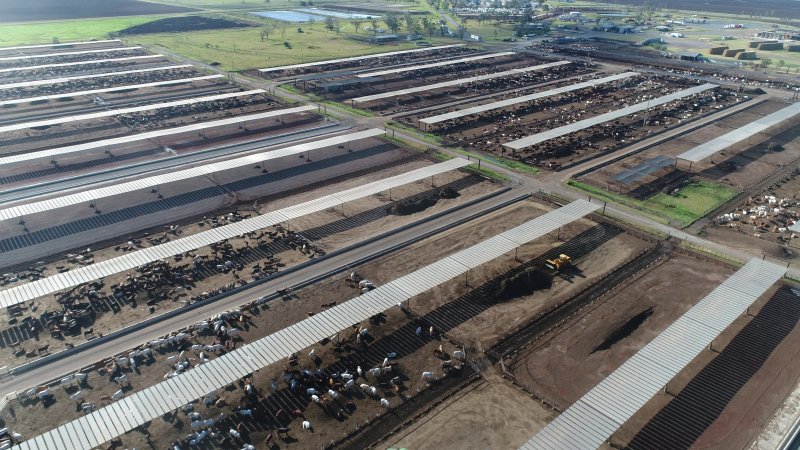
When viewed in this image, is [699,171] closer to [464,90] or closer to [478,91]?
[478,91]

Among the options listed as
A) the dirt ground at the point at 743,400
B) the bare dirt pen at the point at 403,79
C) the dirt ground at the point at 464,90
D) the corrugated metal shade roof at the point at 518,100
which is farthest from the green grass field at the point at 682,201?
the bare dirt pen at the point at 403,79

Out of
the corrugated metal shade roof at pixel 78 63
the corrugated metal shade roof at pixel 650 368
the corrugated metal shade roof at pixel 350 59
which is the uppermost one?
the corrugated metal shade roof at pixel 350 59

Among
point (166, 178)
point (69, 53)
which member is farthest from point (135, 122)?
point (69, 53)

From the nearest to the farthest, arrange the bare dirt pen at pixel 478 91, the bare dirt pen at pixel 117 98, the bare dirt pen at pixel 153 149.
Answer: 1. the bare dirt pen at pixel 153 149
2. the bare dirt pen at pixel 117 98
3. the bare dirt pen at pixel 478 91

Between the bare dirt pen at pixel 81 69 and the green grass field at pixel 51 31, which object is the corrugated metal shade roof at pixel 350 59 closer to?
the bare dirt pen at pixel 81 69

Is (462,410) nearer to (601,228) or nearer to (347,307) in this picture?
(347,307)

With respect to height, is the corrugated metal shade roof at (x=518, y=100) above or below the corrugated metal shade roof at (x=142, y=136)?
above

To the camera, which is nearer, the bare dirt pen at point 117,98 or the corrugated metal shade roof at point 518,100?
the corrugated metal shade roof at point 518,100

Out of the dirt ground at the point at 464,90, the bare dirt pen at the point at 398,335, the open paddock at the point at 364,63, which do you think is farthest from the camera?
the open paddock at the point at 364,63

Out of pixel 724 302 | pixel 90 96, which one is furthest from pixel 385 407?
pixel 90 96
